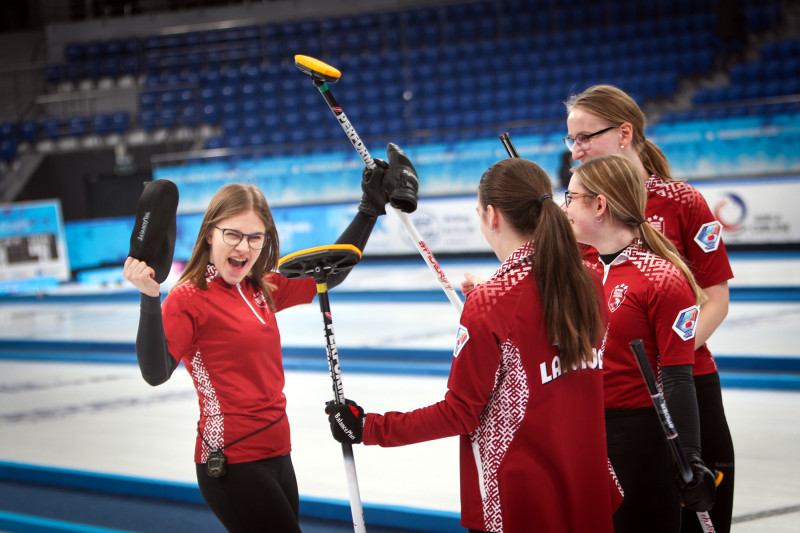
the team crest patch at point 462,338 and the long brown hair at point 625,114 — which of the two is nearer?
the team crest patch at point 462,338

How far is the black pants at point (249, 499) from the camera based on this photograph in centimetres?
189

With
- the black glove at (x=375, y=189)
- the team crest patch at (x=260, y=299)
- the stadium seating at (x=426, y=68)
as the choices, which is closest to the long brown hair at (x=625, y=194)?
the black glove at (x=375, y=189)

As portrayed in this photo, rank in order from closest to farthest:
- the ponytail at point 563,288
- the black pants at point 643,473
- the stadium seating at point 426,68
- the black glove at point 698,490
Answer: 1. the ponytail at point 563,288
2. the black glove at point 698,490
3. the black pants at point 643,473
4. the stadium seating at point 426,68

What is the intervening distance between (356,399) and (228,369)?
119 inches

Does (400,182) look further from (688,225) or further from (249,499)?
(249,499)

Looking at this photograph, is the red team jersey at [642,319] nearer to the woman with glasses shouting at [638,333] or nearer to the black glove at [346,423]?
the woman with glasses shouting at [638,333]

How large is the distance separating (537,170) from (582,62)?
34.7ft

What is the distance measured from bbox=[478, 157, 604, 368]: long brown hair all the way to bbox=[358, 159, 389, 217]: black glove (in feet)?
2.05

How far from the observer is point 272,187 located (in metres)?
11.1

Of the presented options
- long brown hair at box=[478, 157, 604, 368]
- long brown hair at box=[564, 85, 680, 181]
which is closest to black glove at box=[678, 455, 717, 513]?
long brown hair at box=[478, 157, 604, 368]

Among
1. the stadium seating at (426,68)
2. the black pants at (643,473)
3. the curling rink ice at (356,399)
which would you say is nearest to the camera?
the black pants at (643,473)

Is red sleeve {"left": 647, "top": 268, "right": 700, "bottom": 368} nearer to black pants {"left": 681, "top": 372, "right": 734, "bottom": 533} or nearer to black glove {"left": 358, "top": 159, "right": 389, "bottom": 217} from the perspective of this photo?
black pants {"left": 681, "top": 372, "right": 734, "bottom": 533}

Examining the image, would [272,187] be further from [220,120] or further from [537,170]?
[537,170]

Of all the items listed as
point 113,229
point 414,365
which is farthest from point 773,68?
point 113,229
